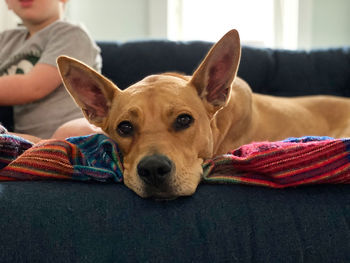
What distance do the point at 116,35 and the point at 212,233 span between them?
3177 millimetres

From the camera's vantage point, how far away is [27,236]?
1.01m

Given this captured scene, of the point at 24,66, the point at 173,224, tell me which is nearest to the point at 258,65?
the point at 24,66

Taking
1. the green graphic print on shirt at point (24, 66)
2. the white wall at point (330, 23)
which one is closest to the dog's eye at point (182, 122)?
the green graphic print on shirt at point (24, 66)

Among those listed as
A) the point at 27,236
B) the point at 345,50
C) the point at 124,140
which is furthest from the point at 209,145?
the point at 345,50

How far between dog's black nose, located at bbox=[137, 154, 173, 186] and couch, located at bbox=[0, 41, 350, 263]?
65 millimetres

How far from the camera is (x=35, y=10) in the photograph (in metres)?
2.25

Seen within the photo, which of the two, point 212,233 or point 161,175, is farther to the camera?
point 161,175

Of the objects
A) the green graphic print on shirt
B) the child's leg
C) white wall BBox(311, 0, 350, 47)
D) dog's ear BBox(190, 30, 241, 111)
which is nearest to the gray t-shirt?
the green graphic print on shirt

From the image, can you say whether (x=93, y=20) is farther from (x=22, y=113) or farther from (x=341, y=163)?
(x=341, y=163)

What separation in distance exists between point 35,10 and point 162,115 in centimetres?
133

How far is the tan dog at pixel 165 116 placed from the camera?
1.19m

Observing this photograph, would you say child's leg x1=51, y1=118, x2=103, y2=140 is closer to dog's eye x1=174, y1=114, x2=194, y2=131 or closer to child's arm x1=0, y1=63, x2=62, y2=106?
child's arm x1=0, y1=63, x2=62, y2=106

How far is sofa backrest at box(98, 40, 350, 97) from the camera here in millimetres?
2736

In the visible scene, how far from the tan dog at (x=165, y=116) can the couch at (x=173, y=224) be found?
78 mm
